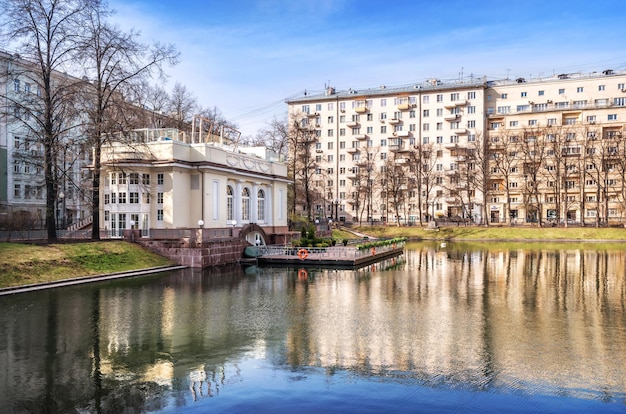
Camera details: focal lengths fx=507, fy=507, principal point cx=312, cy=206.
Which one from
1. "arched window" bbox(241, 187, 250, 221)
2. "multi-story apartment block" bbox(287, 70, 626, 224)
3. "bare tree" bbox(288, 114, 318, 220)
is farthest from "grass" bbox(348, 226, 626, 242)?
"arched window" bbox(241, 187, 250, 221)

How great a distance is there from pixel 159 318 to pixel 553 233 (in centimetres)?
6145

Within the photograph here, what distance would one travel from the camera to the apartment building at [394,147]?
8650cm

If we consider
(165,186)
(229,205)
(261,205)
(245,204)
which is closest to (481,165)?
(261,205)

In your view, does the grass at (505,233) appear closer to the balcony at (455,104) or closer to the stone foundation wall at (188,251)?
the balcony at (455,104)

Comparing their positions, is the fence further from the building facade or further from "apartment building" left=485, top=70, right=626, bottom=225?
"apartment building" left=485, top=70, right=626, bottom=225

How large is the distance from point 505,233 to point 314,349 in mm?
A: 61287

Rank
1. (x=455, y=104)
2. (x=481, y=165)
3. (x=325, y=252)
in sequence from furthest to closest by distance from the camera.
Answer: (x=455, y=104) < (x=481, y=165) < (x=325, y=252)

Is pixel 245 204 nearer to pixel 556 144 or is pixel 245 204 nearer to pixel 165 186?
pixel 165 186

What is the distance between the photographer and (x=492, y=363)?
11766 millimetres

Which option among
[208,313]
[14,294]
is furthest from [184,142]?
[208,313]

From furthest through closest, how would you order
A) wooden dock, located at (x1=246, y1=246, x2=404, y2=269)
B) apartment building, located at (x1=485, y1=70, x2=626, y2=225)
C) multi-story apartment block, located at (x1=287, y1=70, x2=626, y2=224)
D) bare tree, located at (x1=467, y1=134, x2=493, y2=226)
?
1. multi-story apartment block, located at (x1=287, y1=70, x2=626, y2=224)
2. apartment building, located at (x1=485, y1=70, x2=626, y2=225)
3. bare tree, located at (x1=467, y1=134, x2=493, y2=226)
4. wooden dock, located at (x1=246, y1=246, x2=404, y2=269)

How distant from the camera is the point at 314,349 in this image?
13.2 m

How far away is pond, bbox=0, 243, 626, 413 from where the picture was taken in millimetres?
9664

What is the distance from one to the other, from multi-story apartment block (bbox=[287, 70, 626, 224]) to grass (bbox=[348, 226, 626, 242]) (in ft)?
21.7
